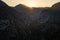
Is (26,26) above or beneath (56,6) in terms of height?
beneath

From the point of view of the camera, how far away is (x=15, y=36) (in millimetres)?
3270

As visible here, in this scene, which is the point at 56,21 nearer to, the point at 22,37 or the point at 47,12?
the point at 47,12

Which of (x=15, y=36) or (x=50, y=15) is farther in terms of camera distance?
(x=50, y=15)

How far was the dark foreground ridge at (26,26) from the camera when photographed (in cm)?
331

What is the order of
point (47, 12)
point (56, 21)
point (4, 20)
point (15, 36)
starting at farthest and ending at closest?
point (47, 12) < point (56, 21) < point (4, 20) < point (15, 36)

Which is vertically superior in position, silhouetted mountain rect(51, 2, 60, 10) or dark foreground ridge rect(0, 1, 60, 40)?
silhouetted mountain rect(51, 2, 60, 10)

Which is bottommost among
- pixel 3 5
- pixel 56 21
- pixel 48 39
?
pixel 48 39

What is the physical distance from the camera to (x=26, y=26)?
3516mm

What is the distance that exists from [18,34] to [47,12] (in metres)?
1.11

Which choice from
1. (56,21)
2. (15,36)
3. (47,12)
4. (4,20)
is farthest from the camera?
(47,12)

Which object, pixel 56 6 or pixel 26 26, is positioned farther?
pixel 56 6

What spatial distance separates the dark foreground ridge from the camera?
331 cm

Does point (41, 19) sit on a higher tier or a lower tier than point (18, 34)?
higher

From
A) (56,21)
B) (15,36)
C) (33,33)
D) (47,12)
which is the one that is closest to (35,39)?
(33,33)
